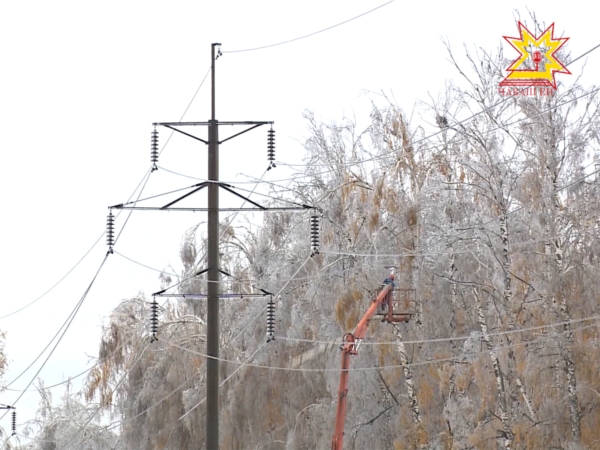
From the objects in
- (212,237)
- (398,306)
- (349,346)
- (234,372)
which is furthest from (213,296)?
(234,372)

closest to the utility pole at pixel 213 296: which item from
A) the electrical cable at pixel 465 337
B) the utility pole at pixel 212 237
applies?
the utility pole at pixel 212 237

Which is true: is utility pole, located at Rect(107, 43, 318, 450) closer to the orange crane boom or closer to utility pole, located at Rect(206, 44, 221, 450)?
utility pole, located at Rect(206, 44, 221, 450)

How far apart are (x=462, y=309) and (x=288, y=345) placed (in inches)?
159

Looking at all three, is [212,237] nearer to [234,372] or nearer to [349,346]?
[349,346]

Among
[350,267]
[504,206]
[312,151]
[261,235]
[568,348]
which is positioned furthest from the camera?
[261,235]

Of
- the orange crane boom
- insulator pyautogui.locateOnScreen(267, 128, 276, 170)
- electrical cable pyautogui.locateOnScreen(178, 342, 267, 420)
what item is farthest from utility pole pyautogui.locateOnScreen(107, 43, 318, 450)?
electrical cable pyautogui.locateOnScreen(178, 342, 267, 420)

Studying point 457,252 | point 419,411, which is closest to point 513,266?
point 457,252

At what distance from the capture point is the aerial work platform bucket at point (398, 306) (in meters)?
23.5

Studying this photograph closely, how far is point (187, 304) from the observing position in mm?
31047

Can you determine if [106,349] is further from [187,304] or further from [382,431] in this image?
[382,431]

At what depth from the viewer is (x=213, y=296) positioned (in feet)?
59.9

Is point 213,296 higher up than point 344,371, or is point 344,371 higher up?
point 213,296

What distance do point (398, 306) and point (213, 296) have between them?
6.92 metres

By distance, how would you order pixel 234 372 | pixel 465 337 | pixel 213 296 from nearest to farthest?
pixel 213 296 → pixel 465 337 → pixel 234 372
